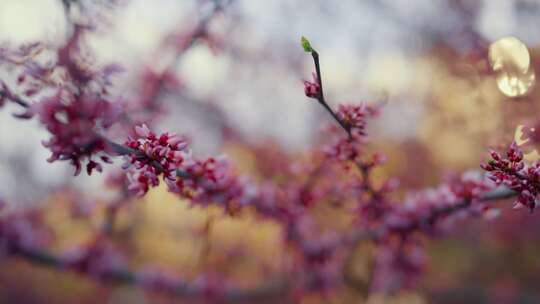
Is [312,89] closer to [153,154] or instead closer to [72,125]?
[153,154]

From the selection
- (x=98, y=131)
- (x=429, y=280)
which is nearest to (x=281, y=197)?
(x=98, y=131)

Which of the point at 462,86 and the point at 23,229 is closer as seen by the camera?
the point at 23,229

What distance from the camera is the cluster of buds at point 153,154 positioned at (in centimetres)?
137

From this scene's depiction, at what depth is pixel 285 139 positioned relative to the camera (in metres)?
7.15

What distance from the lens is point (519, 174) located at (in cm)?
136

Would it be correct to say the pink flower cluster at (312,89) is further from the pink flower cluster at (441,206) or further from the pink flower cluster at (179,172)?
the pink flower cluster at (441,206)

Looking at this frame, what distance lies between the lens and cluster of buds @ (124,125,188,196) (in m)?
1.37

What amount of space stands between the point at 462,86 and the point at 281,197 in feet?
6.44

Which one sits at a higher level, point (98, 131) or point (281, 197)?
point (281, 197)

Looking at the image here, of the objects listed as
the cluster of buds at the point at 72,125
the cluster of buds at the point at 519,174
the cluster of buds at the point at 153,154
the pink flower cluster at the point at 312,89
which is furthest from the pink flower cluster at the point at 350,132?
the cluster of buds at the point at 72,125

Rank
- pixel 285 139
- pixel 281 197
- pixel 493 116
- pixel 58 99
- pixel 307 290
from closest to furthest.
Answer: pixel 58 99 < pixel 281 197 < pixel 493 116 < pixel 307 290 < pixel 285 139

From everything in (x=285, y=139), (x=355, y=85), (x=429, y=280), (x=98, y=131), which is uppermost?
(x=355, y=85)

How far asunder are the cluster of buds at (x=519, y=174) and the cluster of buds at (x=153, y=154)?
95cm

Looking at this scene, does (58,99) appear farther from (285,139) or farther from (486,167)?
(285,139)
